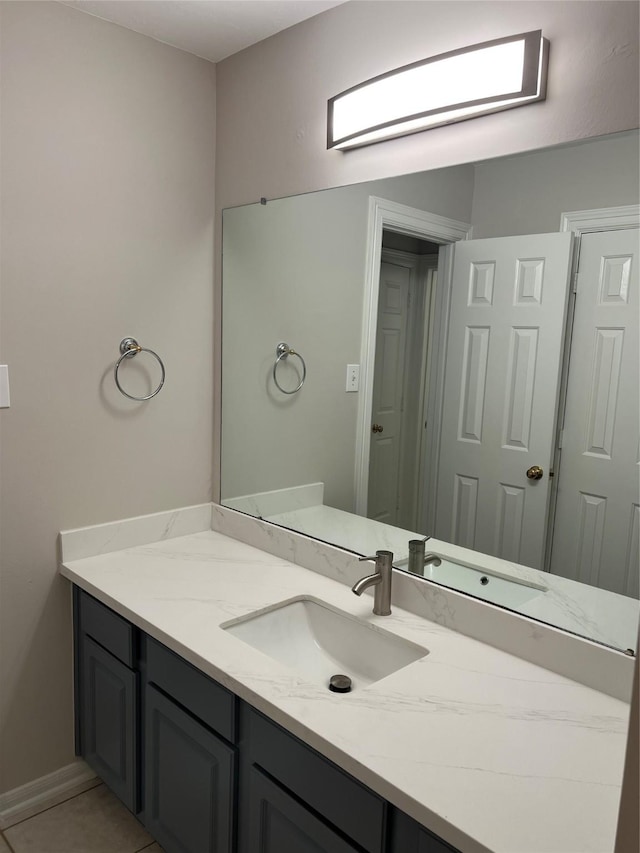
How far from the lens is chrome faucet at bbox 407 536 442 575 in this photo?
5.61 feet

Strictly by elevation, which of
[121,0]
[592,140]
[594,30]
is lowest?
[592,140]

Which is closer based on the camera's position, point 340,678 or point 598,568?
point 598,568

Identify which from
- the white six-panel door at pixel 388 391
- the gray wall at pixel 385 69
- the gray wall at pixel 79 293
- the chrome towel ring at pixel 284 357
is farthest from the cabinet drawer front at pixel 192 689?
the gray wall at pixel 385 69

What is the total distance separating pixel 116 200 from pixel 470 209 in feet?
3.65

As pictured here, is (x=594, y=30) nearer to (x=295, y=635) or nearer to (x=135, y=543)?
(x=295, y=635)

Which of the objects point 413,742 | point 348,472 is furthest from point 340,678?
point 348,472

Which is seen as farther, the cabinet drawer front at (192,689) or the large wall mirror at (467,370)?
the cabinet drawer front at (192,689)

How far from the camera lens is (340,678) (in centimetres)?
159

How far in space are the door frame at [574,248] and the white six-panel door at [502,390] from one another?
1 centimetres

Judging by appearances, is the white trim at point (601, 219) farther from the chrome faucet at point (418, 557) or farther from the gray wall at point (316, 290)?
the chrome faucet at point (418, 557)

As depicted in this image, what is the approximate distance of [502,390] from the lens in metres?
1.52

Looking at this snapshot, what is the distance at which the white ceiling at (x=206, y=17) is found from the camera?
1811mm

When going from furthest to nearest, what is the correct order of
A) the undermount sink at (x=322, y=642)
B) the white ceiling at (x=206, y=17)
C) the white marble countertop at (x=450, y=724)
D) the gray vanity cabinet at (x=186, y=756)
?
the white ceiling at (x=206, y=17)
the undermount sink at (x=322, y=642)
the gray vanity cabinet at (x=186, y=756)
the white marble countertop at (x=450, y=724)

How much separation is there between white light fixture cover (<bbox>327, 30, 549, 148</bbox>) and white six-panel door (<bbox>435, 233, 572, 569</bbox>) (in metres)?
0.31
